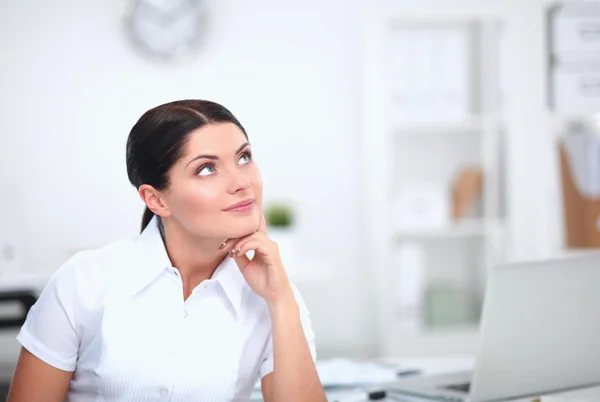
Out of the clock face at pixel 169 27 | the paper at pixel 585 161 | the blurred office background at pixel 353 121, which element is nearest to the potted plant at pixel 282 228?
the blurred office background at pixel 353 121

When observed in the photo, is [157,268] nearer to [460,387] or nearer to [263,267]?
[263,267]

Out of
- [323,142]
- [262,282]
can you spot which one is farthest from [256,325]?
→ [323,142]

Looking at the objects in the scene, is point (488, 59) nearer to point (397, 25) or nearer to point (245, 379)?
point (397, 25)

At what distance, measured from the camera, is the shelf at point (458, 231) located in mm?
3979

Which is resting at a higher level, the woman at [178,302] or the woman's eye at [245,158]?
the woman's eye at [245,158]

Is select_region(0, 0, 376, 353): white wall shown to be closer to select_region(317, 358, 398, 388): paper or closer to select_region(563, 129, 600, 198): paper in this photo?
select_region(563, 129, 600, 198): paper

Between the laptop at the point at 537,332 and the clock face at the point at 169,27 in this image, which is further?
the clock face at the point at 169,27

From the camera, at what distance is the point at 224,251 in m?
1.45

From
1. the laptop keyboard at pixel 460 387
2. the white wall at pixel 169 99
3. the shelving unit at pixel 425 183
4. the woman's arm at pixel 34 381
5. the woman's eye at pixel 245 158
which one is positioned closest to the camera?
the woman's arm at pixel 34 381

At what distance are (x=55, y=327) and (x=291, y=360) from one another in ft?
1.34

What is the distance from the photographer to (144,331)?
138 cm

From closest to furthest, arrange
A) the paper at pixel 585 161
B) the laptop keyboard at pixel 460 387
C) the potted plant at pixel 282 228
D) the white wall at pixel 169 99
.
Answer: the laptop keyboard at pixel 460 387 → the paper at pixel 585 161 → the potted plant at pixel 282 228 → the white wall at pixel 169 99

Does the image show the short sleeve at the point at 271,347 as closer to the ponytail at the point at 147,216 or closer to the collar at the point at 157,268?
the collar at the point at 157,268

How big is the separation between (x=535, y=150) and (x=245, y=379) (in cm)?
295
